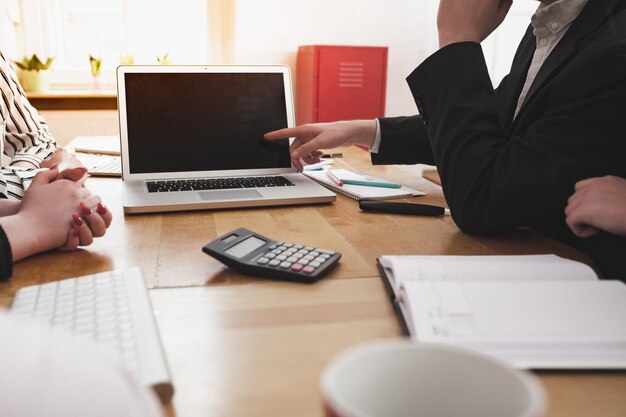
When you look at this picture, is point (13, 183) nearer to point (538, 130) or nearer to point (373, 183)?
point (373, 183)

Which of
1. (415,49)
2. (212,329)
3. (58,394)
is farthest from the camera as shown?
(415,49)

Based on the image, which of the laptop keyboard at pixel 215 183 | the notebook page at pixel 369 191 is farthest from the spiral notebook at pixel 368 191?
the laptop keyboard at pixel 215 183

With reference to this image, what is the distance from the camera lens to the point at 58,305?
1.92ft

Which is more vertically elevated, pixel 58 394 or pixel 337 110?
pixel 58 394

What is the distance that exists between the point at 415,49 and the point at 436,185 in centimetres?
243

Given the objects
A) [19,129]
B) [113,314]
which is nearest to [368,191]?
[113,314]

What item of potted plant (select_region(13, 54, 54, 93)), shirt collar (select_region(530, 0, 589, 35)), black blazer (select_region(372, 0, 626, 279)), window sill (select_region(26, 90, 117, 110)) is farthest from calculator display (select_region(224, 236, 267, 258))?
potted plant (select_region(13, 54, 54, 93))

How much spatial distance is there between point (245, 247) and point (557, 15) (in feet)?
2.29

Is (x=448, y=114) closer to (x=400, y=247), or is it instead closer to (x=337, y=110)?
(x=400, y=247)

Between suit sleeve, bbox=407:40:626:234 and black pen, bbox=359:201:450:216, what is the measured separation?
80 millimetres

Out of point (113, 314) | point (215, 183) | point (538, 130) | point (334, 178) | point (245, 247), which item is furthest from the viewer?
point (334, 178)

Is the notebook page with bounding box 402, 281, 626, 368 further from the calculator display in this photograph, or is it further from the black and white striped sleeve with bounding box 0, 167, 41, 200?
the black and white striped sleeve with bounding box 0, 167, 41, 200

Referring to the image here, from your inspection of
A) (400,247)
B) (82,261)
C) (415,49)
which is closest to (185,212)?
(82,261)

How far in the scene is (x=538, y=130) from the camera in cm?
90
